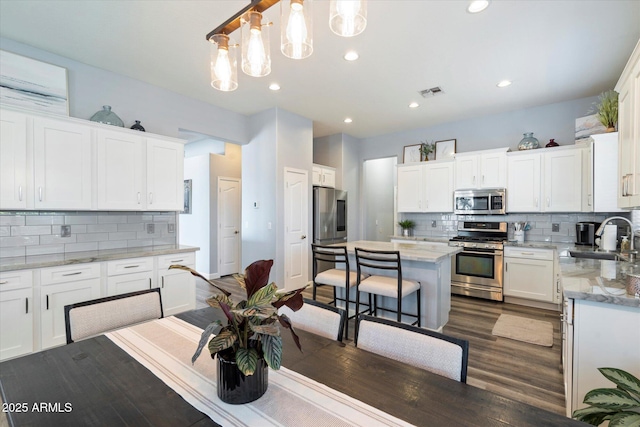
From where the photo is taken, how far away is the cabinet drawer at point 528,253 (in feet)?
12.8

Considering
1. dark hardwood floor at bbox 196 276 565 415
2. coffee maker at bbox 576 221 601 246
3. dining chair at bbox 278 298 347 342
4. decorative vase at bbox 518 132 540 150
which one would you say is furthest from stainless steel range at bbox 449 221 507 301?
dining chair at bbox 278 298 347 342

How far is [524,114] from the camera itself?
4559 millimetres

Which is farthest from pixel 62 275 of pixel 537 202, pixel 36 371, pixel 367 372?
pixel 537 202

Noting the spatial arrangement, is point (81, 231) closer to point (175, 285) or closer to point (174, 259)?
point (174, 259)

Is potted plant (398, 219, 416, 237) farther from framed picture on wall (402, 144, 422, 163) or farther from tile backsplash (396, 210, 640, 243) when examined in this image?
framed picture on wall (402, 144, 422, 163)

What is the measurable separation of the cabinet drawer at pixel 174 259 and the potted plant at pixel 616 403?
3572 millimetres

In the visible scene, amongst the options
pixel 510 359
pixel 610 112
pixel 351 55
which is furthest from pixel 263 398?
pixel 610 112

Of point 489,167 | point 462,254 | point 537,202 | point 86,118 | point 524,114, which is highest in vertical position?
point 524,114

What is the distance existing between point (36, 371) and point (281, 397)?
0.93 meters

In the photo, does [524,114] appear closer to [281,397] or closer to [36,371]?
[281,397]

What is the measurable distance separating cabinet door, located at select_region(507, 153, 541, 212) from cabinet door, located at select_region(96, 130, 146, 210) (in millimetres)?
5109

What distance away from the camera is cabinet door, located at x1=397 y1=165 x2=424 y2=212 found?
17.3 ft

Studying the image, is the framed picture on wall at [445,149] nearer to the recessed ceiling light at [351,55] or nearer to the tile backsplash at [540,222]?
the tile backsplash at [540,222]

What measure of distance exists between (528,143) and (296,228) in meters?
3.84
